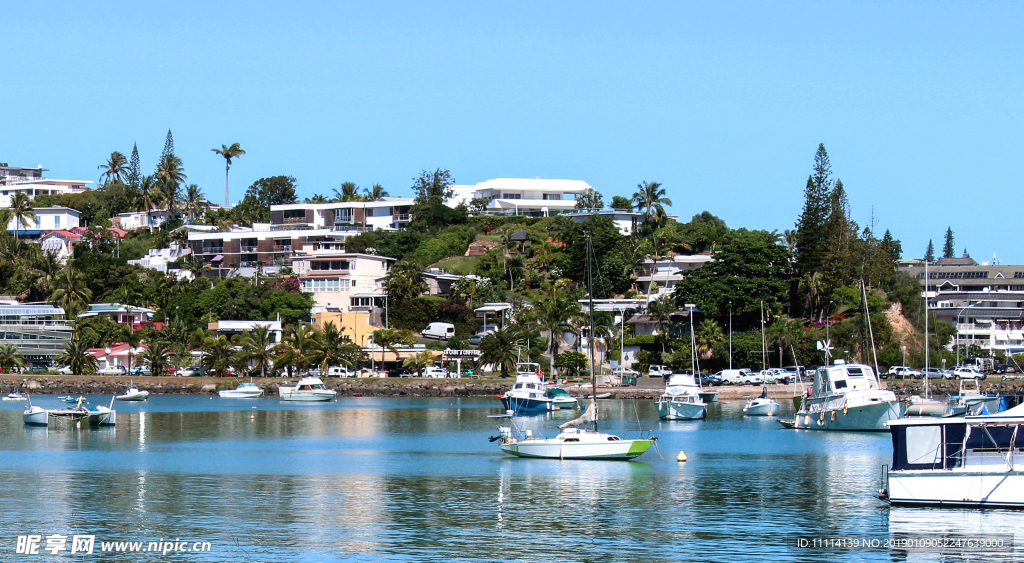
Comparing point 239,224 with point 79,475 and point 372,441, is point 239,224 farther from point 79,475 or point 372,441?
point 79,475

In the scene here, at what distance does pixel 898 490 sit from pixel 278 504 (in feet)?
69.8

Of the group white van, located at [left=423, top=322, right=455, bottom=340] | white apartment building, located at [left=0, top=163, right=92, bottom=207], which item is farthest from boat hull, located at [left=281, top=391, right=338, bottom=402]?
white apartment building, located at [left=0, top=163, right=92, bottom=207]

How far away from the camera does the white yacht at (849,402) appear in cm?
6338

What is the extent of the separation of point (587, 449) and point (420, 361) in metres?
63.8

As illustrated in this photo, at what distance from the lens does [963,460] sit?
3369cm

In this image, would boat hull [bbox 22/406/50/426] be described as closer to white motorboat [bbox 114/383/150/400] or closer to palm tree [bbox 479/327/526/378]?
white motorboat [bbox 114/383/150/400]

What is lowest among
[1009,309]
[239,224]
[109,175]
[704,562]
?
[704,562]

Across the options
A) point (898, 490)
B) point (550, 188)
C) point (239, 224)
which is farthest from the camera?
point (550, 188)

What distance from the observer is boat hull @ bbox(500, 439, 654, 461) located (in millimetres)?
48562

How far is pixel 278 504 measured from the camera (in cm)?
3850

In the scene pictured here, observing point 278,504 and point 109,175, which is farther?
point 109,175

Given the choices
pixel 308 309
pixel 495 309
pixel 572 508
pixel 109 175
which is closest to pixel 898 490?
pixel 572 508

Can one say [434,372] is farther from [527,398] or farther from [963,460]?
[963,460]

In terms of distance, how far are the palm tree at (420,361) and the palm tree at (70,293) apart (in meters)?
38.4
